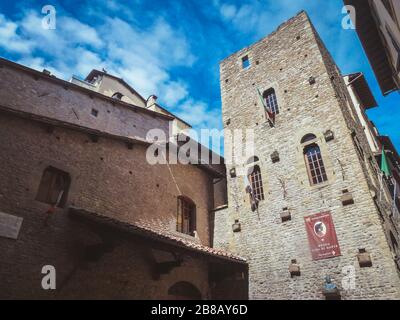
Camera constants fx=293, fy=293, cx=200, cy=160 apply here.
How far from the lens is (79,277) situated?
669 centimetres

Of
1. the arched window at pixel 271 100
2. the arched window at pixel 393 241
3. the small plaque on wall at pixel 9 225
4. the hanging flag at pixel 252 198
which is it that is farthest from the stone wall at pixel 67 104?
the arched window at pixel 393 241

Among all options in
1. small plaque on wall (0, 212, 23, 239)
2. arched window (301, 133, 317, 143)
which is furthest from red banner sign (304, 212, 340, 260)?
small plaque on wall (0, 212, 23, 239)

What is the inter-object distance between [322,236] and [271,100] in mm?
6036

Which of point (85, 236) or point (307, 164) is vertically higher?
point (307, 164)

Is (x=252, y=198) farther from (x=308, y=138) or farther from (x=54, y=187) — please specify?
(x=54, y=187)

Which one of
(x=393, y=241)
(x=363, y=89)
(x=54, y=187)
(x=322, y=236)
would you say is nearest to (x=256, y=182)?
(x=322, y=236)

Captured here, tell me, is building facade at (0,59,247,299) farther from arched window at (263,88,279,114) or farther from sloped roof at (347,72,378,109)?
sloped roof at (347,72,378,109)

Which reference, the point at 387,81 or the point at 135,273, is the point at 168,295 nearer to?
the point at 135,273

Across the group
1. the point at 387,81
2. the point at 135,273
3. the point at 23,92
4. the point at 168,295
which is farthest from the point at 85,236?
the point at 387,81

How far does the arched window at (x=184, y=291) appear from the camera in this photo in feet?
28.1

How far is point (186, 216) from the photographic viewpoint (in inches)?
442

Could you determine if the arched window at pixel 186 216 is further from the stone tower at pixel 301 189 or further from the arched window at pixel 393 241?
the arched window at pixel 393 241

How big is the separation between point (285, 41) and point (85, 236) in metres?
11.1
